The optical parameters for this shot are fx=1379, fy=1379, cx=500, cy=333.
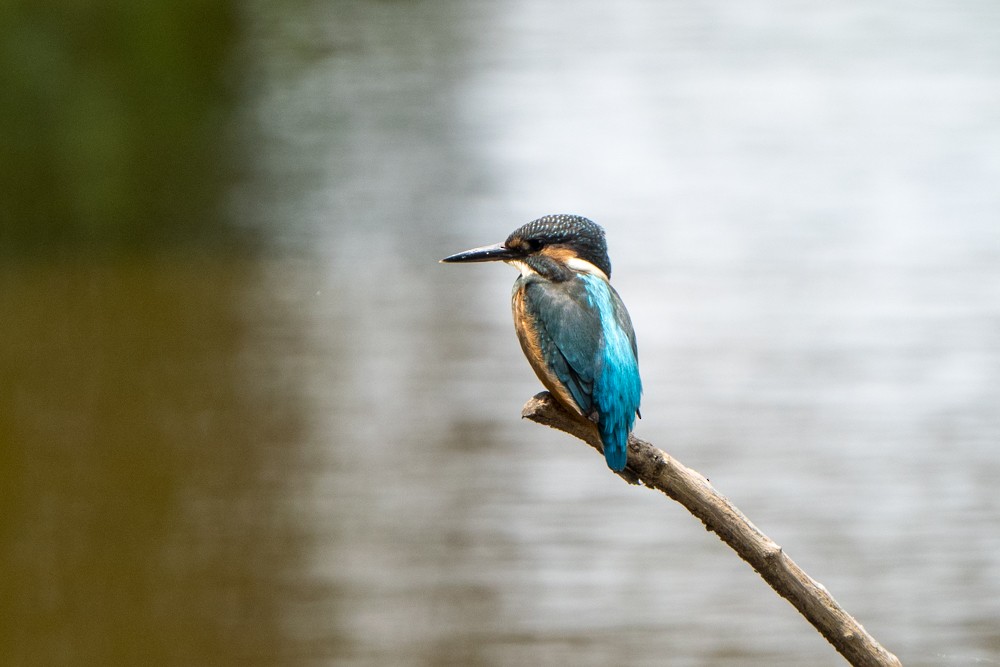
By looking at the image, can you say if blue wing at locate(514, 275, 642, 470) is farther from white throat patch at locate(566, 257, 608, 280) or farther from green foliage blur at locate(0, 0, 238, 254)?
green foliage blur at locate(0, 0, 238, 254)

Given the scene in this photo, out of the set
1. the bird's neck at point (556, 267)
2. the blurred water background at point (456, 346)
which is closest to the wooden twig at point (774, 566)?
the bird's neck at point (556, 267)

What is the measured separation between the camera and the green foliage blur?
18.7ft

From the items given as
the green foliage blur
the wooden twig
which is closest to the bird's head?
the wooden twig

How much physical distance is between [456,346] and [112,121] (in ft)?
9.71

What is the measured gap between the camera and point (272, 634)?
3.30m

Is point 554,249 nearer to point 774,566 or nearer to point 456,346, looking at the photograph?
point 774,566

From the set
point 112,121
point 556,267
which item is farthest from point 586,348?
point 112,121

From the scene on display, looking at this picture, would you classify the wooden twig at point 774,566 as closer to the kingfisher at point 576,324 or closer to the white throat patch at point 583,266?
the kingfisher at point 576,324

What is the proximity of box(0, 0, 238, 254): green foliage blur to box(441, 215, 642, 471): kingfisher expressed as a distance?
149 inches

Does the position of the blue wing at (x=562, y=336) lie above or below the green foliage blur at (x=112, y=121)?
below

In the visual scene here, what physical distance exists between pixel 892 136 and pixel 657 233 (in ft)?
5.20

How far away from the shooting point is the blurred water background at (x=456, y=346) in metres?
3.40

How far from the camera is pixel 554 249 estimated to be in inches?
77.5

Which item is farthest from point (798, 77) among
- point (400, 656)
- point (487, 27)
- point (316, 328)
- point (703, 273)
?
point (400, 656)
